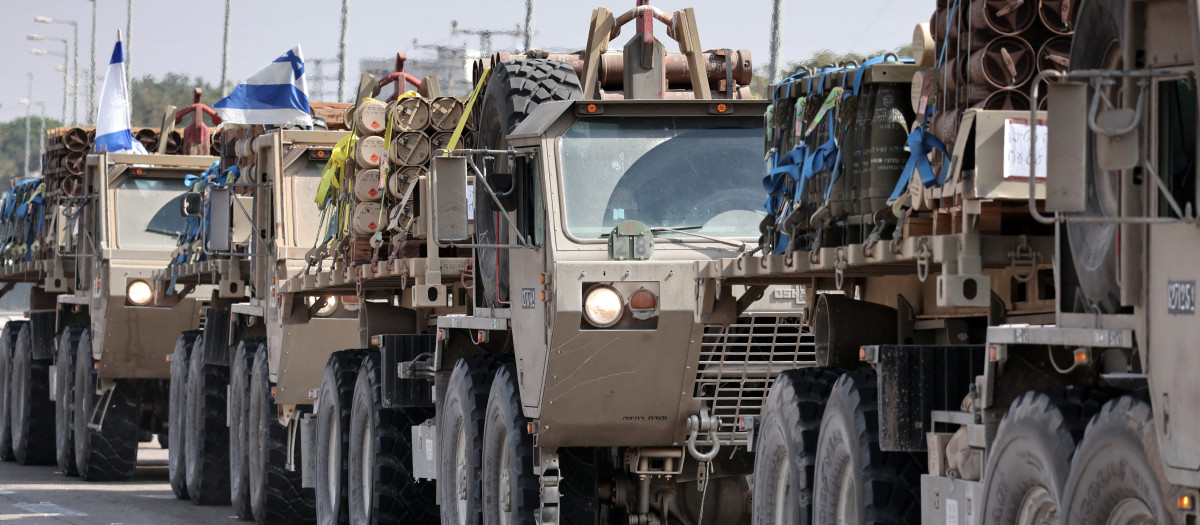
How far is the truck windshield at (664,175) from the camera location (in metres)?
9.72

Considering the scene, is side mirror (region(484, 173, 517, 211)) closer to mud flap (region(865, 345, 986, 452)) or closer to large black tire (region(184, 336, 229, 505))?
mud flap (region(865, 345, 986, 452))

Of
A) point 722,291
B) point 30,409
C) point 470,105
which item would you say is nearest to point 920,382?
point 722,291

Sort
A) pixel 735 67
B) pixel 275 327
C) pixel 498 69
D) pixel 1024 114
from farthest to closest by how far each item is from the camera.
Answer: pixel 275 327, pixel 735 67, pixel 498 69, pixel 1024 114

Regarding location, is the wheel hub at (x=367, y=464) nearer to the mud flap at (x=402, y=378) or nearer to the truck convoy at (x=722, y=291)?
the truck convoy at (x=722, y=291)

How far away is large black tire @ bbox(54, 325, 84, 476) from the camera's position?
2084 cm

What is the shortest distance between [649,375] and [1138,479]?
4.64 metres

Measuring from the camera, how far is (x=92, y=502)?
17234 mm

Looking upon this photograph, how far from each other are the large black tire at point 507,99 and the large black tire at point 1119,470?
17.5 feet

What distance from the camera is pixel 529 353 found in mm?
9992

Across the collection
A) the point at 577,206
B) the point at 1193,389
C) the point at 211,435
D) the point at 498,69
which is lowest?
the point at 211,435

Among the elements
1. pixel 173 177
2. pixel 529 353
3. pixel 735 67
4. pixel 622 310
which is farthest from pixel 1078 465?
pixel 173 177

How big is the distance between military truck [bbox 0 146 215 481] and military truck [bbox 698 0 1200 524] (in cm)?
1161

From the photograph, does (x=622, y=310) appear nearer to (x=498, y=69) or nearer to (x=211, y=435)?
(x=498, y=69)

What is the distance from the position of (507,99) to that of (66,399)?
1170cm
